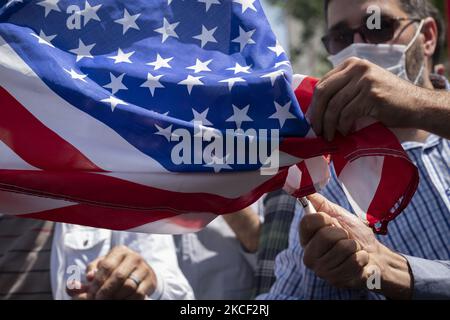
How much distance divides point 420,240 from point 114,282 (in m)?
1.06

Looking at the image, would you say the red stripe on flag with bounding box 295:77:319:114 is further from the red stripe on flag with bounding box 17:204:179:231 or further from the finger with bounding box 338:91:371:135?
the red stripe on flag with bounding box 17:204:179:231

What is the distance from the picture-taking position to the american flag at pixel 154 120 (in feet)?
6.52

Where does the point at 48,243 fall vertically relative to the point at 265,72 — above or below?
below

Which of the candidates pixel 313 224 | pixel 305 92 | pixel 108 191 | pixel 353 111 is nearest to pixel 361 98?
pixel 353 111

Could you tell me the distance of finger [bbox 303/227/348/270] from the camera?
215 centimetres

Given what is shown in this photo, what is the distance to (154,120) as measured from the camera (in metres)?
2.00

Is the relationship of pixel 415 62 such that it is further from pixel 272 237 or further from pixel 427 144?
pixel 272 237

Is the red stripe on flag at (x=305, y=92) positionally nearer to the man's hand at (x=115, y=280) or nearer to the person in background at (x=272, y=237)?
the man's hand at (x=115, y=280)

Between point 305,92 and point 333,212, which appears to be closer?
point 305,92

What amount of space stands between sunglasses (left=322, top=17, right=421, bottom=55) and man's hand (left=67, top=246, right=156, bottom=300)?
3.76 ft
